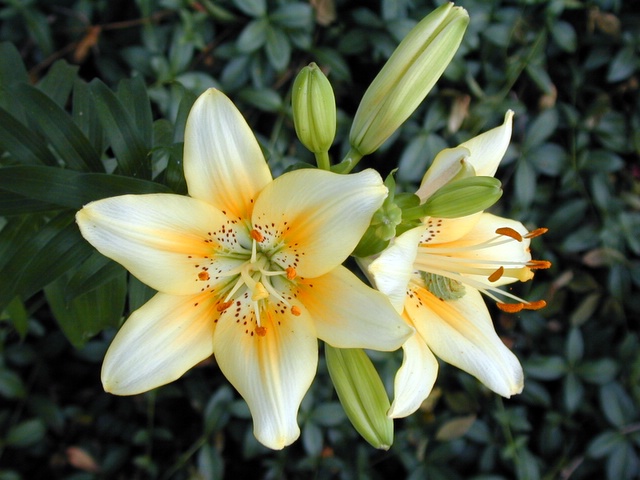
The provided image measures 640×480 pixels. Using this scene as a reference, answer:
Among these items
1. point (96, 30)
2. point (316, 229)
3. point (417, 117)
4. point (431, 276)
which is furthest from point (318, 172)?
point (96, 30)

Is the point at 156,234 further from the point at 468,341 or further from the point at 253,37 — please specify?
the point at 253,37

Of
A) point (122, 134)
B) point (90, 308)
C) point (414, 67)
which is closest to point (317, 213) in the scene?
point (414, 67)

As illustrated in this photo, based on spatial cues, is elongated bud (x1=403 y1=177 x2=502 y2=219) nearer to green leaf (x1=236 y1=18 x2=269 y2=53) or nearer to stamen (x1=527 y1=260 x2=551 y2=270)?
stamen (x1=527 y1=260 x2=551 y2=270)

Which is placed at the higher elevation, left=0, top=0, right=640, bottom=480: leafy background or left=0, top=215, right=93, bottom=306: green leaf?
left=0, top=215, right=93, bottom=306: green leaf

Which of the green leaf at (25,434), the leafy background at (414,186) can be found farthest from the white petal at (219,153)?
the green leaf at (25,434)

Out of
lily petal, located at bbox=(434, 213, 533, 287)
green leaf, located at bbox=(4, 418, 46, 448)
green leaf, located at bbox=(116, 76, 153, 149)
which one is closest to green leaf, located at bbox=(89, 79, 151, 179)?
green leaf, located at bbox=(116, 76, 153, 149)

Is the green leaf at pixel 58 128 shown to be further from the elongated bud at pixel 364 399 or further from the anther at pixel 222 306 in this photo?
the elongated bud at pixel 364 399
